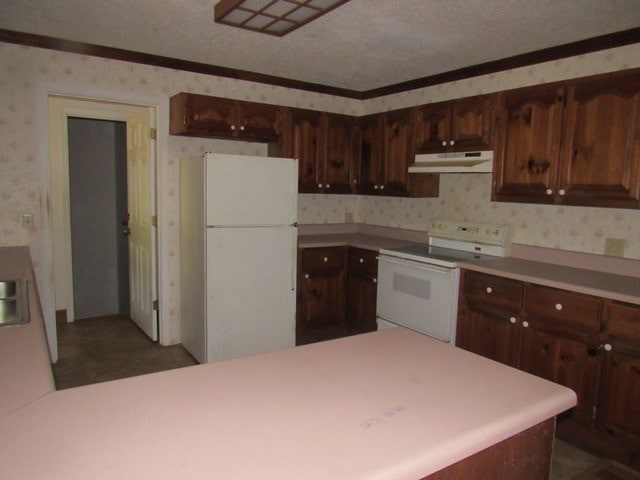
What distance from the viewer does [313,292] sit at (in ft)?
12.9

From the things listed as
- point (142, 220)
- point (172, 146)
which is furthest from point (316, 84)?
point (142, 220)

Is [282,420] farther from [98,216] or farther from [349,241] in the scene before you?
[98,216]

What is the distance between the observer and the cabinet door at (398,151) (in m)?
3.77

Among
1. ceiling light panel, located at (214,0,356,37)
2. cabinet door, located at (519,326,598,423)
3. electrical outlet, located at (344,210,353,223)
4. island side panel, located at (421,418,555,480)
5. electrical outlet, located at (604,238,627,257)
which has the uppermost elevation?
ceiling light panel, located at (214,0,356,37)

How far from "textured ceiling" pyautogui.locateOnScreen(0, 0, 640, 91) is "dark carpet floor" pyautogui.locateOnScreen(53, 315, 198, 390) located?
2.34 metres

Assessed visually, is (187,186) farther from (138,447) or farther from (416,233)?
(138,447)

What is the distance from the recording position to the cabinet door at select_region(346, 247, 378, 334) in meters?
3.81

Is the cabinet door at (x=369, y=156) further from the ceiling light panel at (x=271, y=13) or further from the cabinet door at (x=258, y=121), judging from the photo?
the ceiling light panel at (x=271, y=13)

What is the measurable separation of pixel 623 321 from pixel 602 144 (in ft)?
3.25

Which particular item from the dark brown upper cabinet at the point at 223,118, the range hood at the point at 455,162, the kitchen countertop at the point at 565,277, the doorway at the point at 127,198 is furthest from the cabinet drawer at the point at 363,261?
the doorway at the point at 127,198

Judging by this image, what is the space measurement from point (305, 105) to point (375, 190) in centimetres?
107

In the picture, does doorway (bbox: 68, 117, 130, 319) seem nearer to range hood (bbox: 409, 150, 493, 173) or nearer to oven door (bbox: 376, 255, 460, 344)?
oven door (bbox: 376, 255, 460, 344)

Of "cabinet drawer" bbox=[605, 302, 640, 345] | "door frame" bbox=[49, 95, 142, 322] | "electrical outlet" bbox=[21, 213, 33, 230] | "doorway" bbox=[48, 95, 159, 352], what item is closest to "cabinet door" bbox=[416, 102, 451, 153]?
"cabinet drawer" bbox=[605, 302, 640, 345]

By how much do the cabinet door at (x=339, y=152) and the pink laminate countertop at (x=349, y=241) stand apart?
45 centimetres
